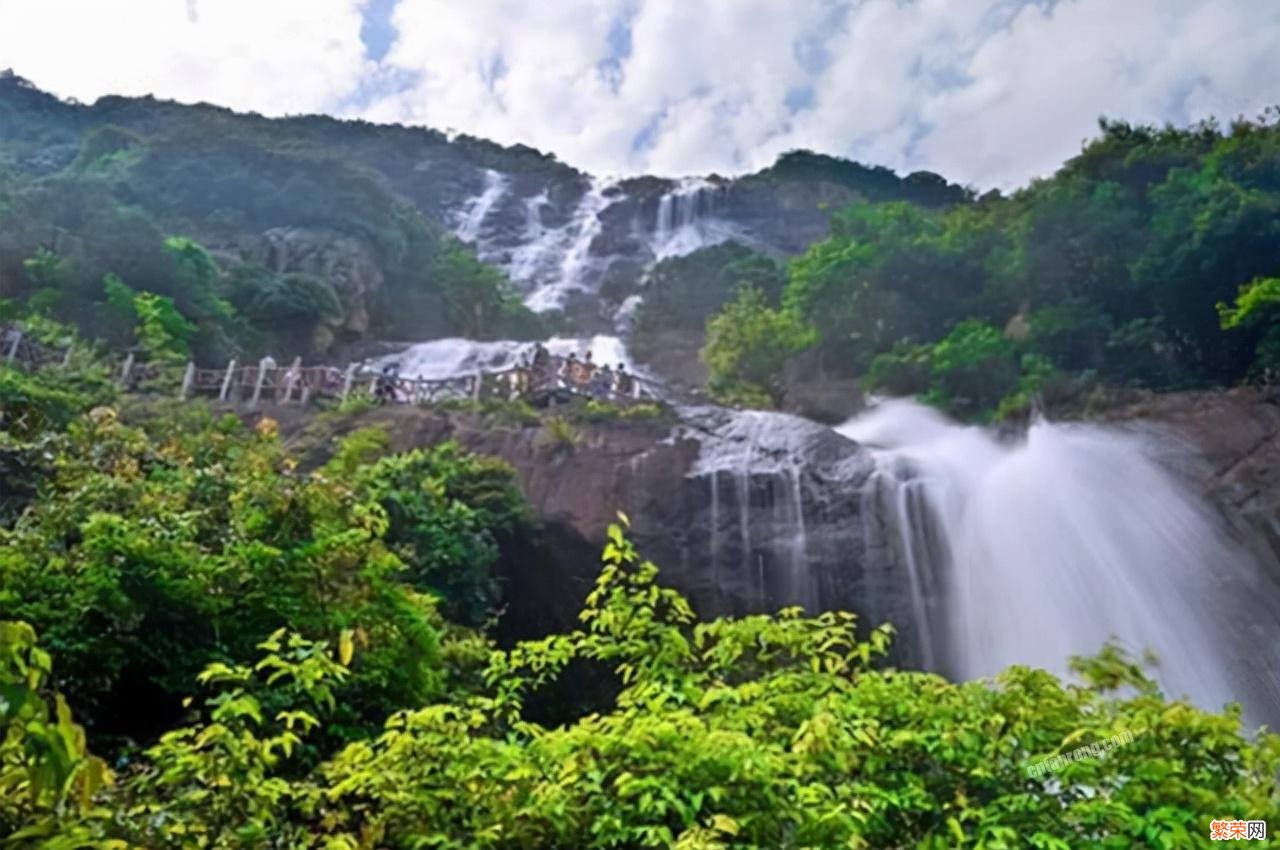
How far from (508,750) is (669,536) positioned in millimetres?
9140

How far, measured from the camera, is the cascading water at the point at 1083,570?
10742mm

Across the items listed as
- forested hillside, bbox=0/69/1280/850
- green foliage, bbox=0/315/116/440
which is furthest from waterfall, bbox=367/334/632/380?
green foliage, bbox=0/315/116/440

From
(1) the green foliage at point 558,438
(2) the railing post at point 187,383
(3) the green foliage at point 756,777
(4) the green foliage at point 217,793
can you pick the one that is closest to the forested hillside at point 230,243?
(2) the railing post at point 187,383

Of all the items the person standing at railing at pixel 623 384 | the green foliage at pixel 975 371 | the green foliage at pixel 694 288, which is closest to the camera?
the green foliage at pixel 975 371

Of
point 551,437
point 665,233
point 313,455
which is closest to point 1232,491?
point 551,437

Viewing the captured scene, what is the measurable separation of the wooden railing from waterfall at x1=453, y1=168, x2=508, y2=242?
22015 mm

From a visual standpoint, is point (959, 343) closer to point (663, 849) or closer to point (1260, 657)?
point (1260, 657)

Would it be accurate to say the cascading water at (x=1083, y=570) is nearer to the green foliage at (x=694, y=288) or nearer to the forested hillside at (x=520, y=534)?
the forested hillside at (x=520, y=534)

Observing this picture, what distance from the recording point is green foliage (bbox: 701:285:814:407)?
19172mm

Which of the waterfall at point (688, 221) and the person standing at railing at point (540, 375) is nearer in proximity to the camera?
the person standing at railing at point (540, 375)

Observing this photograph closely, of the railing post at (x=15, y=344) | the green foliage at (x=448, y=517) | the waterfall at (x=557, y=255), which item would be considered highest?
the waterfall at (x=557, y=255)

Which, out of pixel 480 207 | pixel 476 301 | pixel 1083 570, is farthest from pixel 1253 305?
pixel 480 207

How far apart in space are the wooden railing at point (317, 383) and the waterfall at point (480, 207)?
22015mm

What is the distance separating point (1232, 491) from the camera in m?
12.0
